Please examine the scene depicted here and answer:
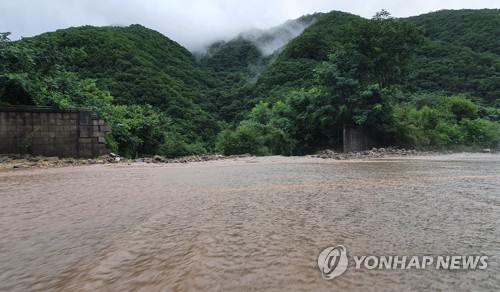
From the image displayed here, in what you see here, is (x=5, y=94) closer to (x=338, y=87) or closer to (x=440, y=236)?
(x=440, y=236)

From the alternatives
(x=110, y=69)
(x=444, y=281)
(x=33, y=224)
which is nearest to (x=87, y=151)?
(x=33, y=224)

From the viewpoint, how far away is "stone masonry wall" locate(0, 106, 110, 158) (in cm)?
938

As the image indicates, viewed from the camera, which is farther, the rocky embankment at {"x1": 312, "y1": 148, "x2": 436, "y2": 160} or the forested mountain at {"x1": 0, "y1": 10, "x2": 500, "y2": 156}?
the forested mountain at {"x1": 0, "y1": 10, "x2": 500, "y2": 156}

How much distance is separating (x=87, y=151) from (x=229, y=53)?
2270 inches

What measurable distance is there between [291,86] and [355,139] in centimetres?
2009

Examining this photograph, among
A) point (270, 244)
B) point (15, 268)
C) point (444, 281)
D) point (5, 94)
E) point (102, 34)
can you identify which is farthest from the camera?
point (102, 34)

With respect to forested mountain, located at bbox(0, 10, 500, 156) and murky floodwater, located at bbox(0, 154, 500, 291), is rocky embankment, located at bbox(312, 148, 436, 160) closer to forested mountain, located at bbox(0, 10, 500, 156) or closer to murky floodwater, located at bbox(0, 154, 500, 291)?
forested mountain, located at bbox(0, 10, 500, 156)

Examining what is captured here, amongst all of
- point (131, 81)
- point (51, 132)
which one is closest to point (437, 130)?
point (51, 132)

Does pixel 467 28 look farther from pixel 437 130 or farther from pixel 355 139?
pixel 355 139

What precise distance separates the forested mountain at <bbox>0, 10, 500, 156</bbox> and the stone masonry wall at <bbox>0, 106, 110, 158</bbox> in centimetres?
74

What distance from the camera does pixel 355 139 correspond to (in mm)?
16250

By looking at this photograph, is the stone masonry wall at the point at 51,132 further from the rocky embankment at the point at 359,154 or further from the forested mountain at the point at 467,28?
the forested mountain at the point at 467,28

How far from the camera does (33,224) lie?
6.46ft

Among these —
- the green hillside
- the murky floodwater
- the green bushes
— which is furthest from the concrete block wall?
the murky floodwater
